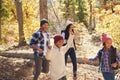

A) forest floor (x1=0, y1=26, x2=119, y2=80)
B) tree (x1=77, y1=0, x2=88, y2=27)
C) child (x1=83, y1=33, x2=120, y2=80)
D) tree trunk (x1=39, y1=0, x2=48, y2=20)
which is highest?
tree (x1=77, y1=0, x2=88, y2=27)

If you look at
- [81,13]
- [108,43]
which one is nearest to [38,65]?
[108,43]

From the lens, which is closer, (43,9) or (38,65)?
(38,65)

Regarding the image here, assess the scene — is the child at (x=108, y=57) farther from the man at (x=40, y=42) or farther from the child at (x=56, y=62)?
the man at (x=40, y=42)

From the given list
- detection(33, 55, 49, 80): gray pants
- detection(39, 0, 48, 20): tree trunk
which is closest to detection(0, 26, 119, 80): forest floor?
detection(33, 55, 49, 80): gray pants

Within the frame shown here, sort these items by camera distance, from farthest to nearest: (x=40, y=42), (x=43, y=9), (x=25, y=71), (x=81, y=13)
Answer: (x=81, y=13) → (x=43, y=9) → (x=25, y=71) → (x=40, y=42)

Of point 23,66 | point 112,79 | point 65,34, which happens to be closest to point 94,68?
point 23,66

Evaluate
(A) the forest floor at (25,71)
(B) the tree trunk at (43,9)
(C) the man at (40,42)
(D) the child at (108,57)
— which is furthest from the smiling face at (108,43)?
(B) the tree trunk at (43,9)

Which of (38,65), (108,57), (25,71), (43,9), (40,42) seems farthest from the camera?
(43,9)

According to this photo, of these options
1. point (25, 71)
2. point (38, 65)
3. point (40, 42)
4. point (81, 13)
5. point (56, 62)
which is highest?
point (81, 13)

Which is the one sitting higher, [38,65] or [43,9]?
[43,9]

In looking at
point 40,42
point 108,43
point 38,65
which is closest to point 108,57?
point 108,43

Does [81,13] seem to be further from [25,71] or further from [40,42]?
[40,42]

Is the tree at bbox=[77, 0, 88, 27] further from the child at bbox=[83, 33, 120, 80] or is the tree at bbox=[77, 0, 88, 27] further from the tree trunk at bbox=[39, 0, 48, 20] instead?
the child at bbox=[83, 33, 120, 80]

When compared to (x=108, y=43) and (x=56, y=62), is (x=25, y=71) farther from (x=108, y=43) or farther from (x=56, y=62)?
(x=108, y=43)
